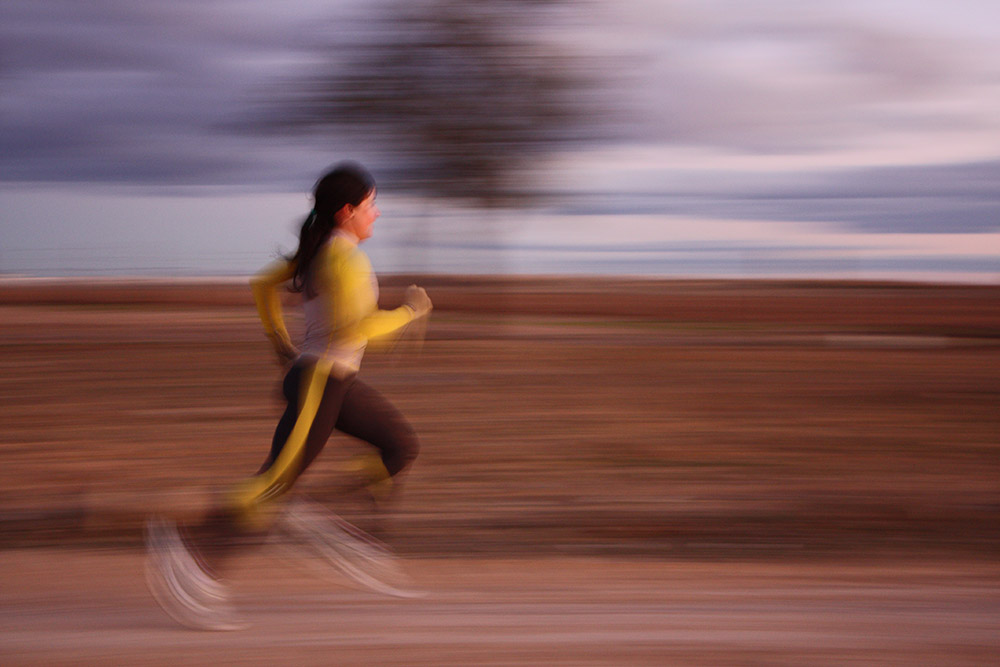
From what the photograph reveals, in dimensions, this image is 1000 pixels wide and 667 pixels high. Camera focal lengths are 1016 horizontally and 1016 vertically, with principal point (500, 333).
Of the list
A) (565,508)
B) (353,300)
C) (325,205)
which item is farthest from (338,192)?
(565,508)

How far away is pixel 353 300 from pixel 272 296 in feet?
1.50

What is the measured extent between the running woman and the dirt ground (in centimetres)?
22

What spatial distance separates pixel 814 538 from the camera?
17.0 feet

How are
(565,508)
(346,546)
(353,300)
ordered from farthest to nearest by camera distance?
(565,508), (346,546), (353,300)

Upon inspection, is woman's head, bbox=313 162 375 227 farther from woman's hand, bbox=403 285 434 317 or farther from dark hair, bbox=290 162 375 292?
woman's hand, bbox=403 285 434 317

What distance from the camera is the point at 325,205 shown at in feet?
11.8

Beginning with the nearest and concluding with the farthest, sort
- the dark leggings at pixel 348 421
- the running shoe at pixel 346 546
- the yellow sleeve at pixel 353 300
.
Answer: the yellow sleeve at pixel 353 300
the dark leggings at pixel 348 421
the running shoe at pixel 346 546

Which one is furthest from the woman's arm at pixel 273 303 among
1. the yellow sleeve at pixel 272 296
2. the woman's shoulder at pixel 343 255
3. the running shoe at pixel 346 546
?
the running shoe at pixel 346 546

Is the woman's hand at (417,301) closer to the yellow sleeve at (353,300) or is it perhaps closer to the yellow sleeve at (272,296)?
the yellow sleeve at (353,300)

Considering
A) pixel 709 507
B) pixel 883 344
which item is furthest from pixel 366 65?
pixel 709 507

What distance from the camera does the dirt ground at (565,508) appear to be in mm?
3586

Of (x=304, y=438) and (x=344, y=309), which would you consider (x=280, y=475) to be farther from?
(x=344, y=309)

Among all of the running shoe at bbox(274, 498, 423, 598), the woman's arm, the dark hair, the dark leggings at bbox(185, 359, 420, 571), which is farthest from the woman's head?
the running shoe at bbox(274, 498, 423, 598)

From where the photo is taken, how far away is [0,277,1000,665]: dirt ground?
3.59m
